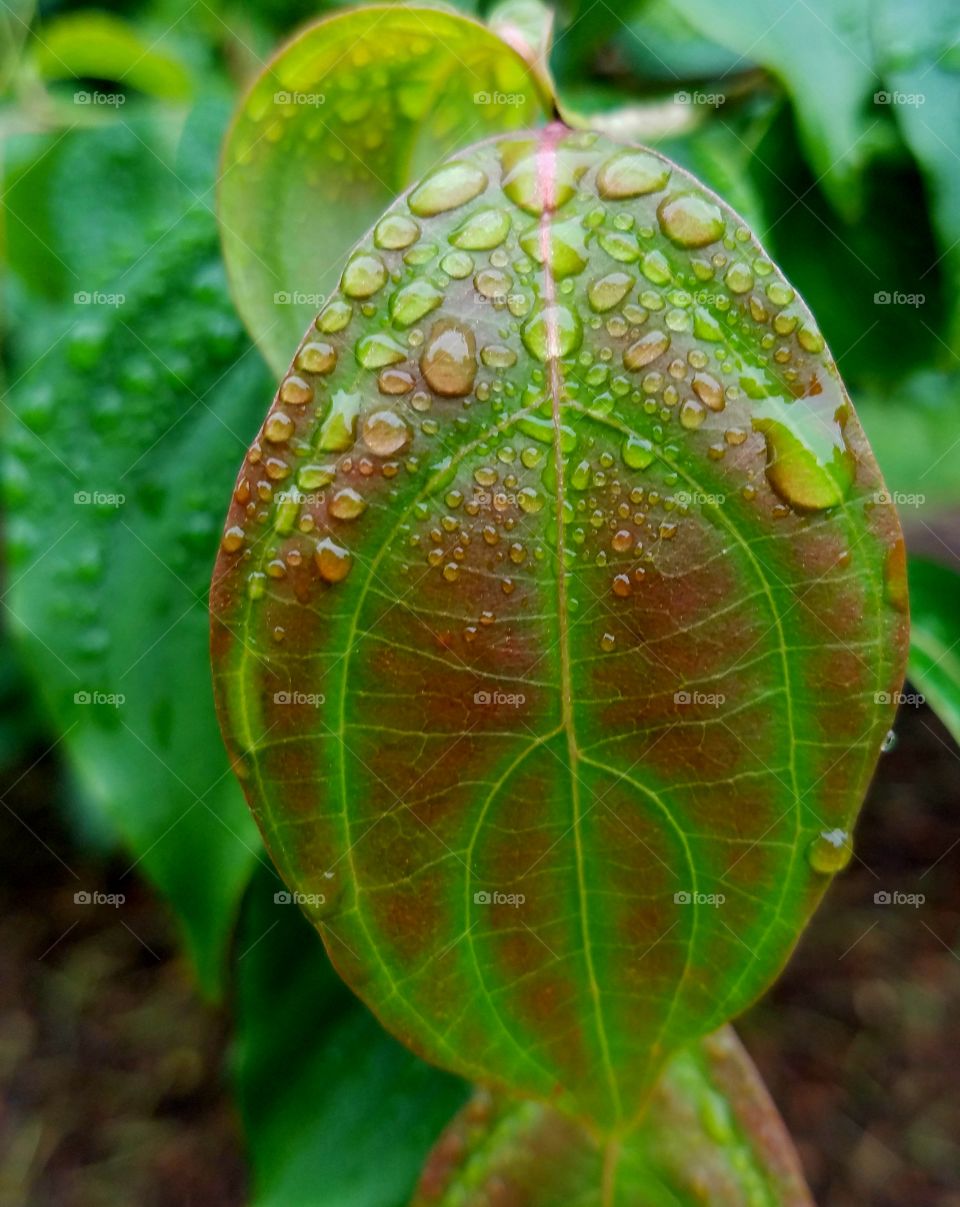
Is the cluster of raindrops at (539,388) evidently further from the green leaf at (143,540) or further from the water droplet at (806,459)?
the green leaf at (143,540)

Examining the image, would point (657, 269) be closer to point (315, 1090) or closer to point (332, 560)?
point (332, 560)

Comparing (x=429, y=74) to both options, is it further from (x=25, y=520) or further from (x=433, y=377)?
(x=25, y=520)

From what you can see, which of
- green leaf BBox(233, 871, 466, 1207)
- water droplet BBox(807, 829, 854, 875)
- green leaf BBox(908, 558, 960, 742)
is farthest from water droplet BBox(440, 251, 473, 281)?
green leaf BBox(233, 871, 466, 1207)

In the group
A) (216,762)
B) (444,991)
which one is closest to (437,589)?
(444,991)

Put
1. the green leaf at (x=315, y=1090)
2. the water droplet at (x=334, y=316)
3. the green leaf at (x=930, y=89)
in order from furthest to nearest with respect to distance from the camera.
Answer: the green leaf at (x=315, y=1090)
the green leaf at (x=930, y=89)
the water droplet at (x=334, y=316)

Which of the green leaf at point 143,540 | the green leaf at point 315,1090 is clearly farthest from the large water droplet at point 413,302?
the green leaf at point 315,1090

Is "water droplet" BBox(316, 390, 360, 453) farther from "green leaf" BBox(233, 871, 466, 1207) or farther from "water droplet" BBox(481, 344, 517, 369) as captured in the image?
"green leaf" BBox(233, 871, 466, 1207)

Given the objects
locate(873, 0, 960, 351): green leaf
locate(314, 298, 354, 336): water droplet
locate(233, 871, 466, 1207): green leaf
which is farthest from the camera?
locate(233, 871, 466, 1207): green leaf
